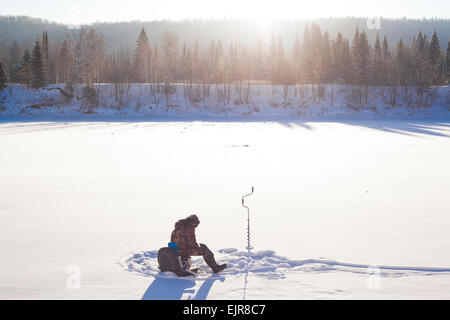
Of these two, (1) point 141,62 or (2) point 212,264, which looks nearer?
(2) point 212,264

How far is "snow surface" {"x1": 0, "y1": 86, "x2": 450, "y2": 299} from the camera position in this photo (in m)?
6.62

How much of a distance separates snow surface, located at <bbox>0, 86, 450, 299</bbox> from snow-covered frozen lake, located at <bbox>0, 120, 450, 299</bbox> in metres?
0.04

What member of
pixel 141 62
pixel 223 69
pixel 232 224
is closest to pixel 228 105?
pixel 223 69

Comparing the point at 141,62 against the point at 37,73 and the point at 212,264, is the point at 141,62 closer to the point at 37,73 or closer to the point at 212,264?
the point at 37,73

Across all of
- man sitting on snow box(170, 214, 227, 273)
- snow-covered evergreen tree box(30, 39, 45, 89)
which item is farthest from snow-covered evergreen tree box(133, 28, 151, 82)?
man sitting on snow box(170, 214, 227, 273)

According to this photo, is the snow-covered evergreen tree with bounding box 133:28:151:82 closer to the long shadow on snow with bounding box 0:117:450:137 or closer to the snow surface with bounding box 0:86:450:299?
the long shadow on snow with bounding box 0:117:450:137

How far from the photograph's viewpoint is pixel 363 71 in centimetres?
8338

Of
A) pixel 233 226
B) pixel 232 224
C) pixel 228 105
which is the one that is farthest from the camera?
pixel 228 105

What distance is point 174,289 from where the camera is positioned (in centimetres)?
647

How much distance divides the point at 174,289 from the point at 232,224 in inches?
160

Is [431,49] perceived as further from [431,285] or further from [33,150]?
[431,285]

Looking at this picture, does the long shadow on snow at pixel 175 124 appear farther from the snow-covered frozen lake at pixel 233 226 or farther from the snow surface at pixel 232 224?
the snow-covered frozen lake at pixel 233 226

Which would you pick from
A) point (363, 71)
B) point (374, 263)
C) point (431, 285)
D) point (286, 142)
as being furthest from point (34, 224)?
point (363, 71)
